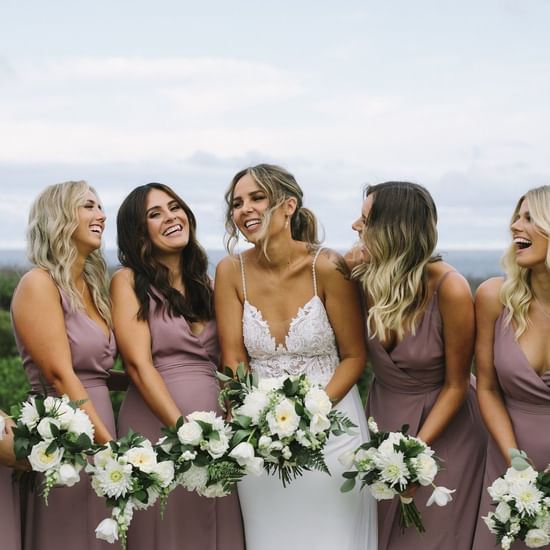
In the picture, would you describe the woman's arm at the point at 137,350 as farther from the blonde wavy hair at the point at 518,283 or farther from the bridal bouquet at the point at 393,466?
the blonde wavy hair at the point at 518,283

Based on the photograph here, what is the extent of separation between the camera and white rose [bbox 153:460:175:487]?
550 centimetres

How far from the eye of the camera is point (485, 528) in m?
6.17

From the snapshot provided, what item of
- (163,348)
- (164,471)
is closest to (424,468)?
(164,471)

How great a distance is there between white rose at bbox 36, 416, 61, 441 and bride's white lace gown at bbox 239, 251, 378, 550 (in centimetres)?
149

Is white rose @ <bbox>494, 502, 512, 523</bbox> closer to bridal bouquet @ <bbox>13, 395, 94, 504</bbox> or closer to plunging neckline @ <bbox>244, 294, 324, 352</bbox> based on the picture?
plunging neckline @ <bbox>244, 294, 324, 352</bbox>

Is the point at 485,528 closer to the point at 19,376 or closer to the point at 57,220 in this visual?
the point at 57,220

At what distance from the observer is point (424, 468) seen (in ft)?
18.4

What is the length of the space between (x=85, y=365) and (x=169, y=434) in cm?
97

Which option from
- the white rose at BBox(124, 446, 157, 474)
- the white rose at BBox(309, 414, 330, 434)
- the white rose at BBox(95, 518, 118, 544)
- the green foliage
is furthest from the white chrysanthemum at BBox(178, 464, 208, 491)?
the green foliage

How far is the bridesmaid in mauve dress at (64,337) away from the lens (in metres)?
6.11

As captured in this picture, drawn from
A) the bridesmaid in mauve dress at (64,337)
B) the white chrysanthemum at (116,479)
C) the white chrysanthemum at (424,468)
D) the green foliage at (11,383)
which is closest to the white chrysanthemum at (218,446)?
the white chrysanthemum at (116,479)

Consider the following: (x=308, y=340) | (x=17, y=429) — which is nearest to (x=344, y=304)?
(x=308, y=340)

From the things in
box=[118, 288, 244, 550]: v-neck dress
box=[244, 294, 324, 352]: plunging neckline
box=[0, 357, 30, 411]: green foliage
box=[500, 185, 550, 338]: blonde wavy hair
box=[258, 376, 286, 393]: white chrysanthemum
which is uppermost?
box=[500, 185, 550, 338]: blonde wavy hair

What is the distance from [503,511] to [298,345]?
5.70 ft
